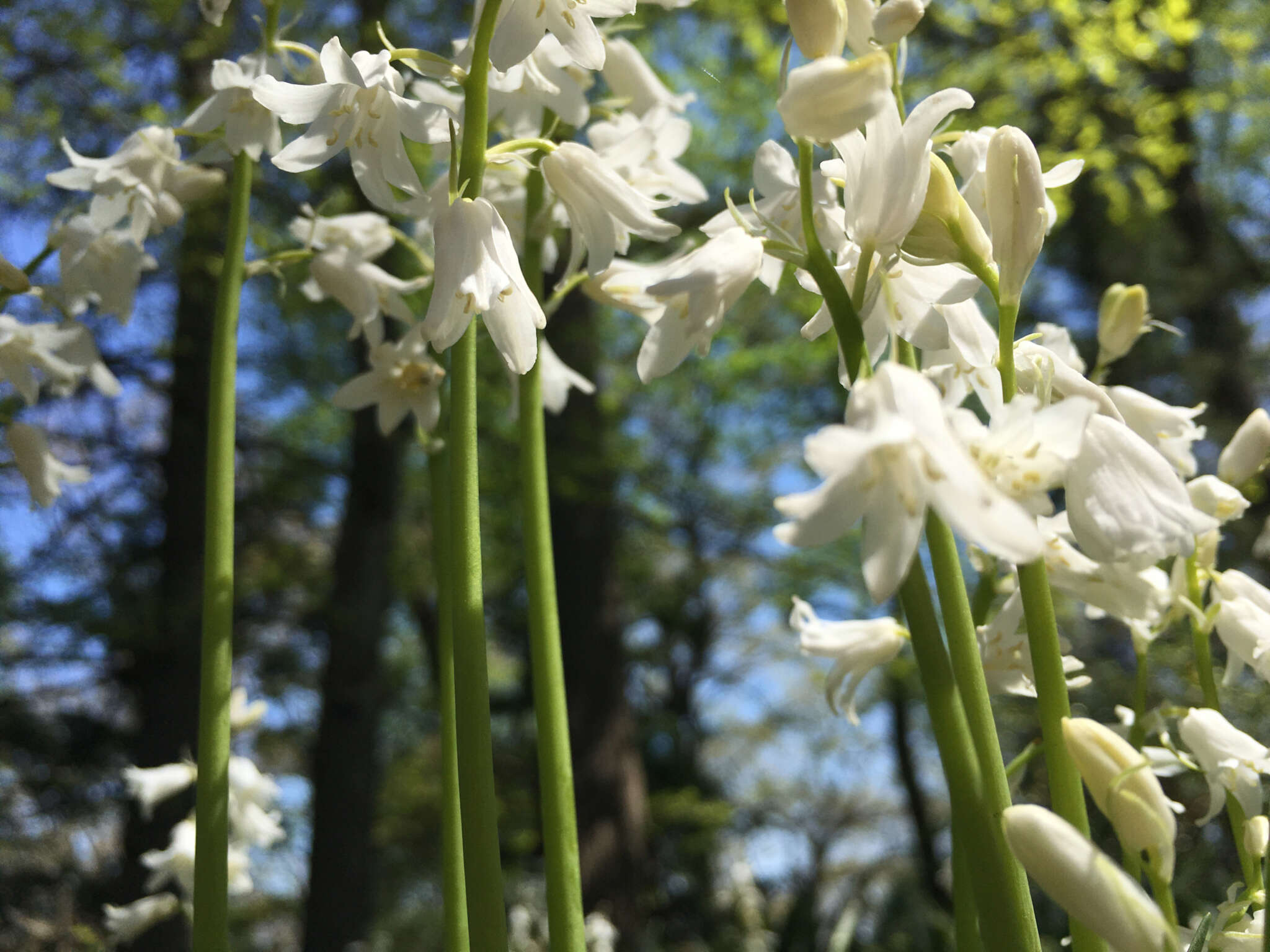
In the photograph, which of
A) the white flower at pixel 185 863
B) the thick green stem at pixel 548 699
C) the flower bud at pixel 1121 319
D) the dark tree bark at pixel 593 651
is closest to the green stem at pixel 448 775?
the thick green stem at pixel 548 699

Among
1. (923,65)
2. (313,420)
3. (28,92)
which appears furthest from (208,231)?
(923,65)

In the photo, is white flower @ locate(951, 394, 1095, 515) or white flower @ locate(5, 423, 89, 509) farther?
white flower @ locate(5, 423, 89, 509)

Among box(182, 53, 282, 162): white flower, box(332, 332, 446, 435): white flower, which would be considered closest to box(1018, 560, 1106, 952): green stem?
box(332, 332, 446, 435): white flower

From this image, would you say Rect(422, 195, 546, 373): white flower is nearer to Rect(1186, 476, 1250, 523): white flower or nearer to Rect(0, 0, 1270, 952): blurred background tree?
Rect(1186, 476, 1250, 523): white flower

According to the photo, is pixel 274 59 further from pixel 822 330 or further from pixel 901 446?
pixel 901 446

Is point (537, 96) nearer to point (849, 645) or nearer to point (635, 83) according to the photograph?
point (635, 83)

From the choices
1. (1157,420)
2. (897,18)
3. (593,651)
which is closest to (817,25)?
(897,18)
